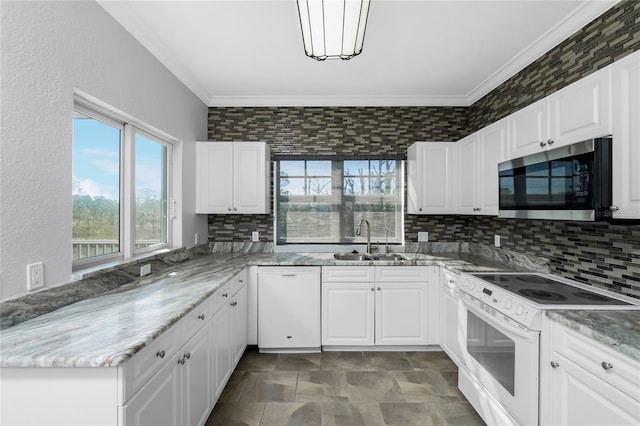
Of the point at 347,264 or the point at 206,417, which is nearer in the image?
the point at 206,417

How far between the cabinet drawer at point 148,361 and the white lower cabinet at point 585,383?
1.80 meters

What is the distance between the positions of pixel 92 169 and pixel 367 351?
2.72 meters

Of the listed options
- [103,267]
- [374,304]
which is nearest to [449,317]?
[374,304]

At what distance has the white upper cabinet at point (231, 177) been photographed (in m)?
3.28

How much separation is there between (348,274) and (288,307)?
25.7 inches

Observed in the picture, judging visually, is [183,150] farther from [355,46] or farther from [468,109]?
[468,109]

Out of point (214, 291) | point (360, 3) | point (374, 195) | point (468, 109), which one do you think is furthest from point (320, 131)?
point (214, 291)

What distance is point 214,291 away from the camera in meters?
1.97

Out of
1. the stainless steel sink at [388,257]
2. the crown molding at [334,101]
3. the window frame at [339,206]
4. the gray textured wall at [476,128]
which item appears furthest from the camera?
the window frame at [339,206]

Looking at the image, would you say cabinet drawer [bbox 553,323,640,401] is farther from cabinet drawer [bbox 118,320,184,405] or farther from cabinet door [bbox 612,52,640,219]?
cabinet drawer [bbox 118,320,184,405]

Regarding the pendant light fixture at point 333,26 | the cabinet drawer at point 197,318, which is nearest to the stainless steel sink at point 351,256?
the cabinet drawer at point 197,318

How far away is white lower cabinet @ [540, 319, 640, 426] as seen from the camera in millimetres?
1112

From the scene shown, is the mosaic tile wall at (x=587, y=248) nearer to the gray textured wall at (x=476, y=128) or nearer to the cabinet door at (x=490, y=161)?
the gray textured wall at (x=476, y=128)

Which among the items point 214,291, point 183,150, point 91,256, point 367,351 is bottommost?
point 367,351
